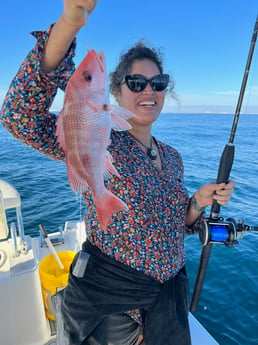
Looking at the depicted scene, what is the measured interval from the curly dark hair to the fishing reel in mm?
1235

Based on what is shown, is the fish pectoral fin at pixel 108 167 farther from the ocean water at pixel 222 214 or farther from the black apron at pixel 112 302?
the ocean water at pixel 222 214

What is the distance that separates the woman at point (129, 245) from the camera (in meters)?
1.17

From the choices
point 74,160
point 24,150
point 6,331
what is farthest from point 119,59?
point 24,150

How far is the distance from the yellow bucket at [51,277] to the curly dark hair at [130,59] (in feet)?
6.35

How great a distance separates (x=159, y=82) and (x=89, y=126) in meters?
0.83

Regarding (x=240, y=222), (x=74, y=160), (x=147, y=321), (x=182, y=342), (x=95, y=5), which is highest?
(x=95, y=5)

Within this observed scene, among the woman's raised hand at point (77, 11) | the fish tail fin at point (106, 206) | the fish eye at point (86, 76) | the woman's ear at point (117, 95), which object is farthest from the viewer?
the woman's ear at point (117, 95)

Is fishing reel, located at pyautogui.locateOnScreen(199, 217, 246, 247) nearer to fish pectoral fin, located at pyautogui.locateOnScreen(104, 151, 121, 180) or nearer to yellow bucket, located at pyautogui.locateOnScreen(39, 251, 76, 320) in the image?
fish pectoral fin, located at pyautogui.locateOnScreen(104, 151, 121, 180)

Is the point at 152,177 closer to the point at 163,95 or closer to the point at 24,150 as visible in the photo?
the point at 163,95

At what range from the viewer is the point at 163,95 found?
5.58 feet

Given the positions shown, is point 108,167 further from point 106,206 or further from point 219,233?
point 219,233

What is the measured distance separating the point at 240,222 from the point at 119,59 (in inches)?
63.2

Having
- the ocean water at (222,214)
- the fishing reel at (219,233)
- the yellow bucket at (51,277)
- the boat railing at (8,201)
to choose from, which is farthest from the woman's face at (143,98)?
the yellow bucket at (51,277)

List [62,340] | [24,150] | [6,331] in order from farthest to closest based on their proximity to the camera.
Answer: [24,150] → [6,331] → [62,340]
